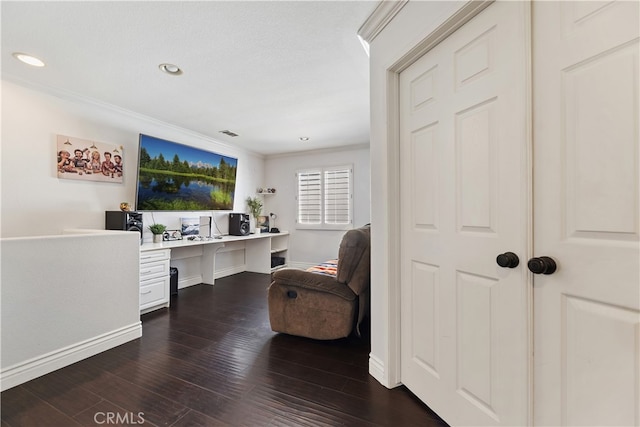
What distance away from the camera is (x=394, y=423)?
1453 mm

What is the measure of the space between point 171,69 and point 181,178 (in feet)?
6.28

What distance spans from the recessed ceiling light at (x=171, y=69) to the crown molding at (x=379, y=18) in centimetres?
165

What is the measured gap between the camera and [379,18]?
5.72ft

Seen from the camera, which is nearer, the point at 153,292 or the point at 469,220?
the point at 469,220

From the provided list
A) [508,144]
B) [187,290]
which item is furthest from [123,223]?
[508,144]

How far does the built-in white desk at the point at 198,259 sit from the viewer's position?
3.07 m

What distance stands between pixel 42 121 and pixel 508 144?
4.04 m

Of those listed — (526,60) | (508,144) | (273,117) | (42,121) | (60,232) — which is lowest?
(60,232)

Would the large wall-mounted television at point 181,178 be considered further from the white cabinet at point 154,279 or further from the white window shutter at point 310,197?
the white window shutter at point 310,197

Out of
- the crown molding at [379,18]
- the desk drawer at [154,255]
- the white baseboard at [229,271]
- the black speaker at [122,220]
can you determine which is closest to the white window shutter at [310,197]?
the white baseboard at [229,271]

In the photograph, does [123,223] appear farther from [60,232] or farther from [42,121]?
[42,121]

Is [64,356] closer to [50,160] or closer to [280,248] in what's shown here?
[50,160]

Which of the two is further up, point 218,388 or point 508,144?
point 508,144

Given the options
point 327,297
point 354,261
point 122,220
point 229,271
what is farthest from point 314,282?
point 229,271
